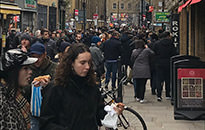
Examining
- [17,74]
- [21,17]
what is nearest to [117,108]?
[17,74]

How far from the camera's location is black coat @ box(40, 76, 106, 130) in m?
3.99

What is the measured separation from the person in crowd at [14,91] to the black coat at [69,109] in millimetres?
209

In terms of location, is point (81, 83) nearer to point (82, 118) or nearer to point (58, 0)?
point (82, 118)

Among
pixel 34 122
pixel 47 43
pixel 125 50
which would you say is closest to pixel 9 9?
pixel 125 50

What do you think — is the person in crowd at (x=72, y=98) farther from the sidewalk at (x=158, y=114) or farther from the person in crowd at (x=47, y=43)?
the person in crowd at (x=47, y=43)

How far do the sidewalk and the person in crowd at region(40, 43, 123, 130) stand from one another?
5639mm

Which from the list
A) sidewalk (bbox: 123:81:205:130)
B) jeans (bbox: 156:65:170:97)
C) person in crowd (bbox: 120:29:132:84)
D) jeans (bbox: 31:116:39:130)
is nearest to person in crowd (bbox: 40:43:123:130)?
jeans (bbox: 31:116:39:130)

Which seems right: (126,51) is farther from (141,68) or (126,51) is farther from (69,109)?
(69,109)

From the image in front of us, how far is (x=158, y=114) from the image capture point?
11.2 metres

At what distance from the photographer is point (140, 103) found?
13.0m

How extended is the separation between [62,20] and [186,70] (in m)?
43.8

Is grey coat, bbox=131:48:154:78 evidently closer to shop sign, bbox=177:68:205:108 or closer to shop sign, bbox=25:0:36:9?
Result: shop sign, bbox=177:68:205:108

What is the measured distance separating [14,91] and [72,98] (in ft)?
1.96

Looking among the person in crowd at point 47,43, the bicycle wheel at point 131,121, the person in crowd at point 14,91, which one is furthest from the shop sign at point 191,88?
the person in crowd at point 14,91
